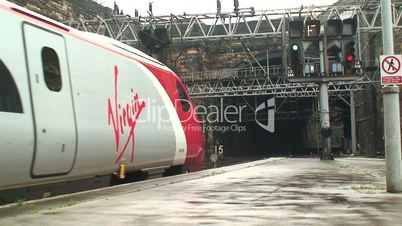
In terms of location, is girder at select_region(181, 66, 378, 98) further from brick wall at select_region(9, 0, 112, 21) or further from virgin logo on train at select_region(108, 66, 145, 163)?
virgin logo on train at select_region(108, 66, 145, 163)

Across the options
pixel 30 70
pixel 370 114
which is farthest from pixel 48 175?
pixel 370 114

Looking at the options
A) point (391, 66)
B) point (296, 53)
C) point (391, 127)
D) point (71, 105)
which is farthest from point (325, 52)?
point (71, 105)

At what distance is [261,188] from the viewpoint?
1084 cm

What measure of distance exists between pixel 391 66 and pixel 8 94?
21.7 feet

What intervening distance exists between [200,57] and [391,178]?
45.5 m

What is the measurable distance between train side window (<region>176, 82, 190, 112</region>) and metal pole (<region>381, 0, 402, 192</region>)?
24.2ft

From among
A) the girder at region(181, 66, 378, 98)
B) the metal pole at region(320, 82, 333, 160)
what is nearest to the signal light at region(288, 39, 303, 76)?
the metal pole at region(320, 82, 333, 160)

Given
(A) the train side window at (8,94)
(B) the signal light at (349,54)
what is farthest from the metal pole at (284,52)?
(A) the train side window at (8,94)

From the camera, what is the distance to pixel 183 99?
1644cm

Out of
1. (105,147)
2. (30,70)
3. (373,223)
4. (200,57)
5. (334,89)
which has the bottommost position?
(373,223)

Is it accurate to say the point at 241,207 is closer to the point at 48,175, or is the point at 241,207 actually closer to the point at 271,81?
the point at 48,175

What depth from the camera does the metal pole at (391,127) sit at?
9.67 meters

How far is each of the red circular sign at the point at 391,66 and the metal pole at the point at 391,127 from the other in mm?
252

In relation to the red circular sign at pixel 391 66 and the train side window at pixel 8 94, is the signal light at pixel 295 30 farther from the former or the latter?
the train side window at pixel 8 94
